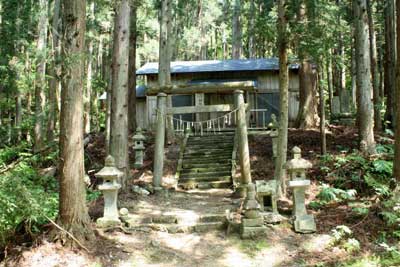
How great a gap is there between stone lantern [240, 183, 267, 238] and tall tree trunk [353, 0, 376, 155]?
5.21 meters

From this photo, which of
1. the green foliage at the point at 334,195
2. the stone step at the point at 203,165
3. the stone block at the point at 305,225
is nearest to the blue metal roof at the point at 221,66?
the stone step at the point at 203,165

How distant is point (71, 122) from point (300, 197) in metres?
4.32

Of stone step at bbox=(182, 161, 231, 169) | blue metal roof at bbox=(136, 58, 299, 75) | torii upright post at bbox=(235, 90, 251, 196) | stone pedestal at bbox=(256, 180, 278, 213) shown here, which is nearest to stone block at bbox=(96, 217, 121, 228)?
stone pedestal at bbox=(256, 180, 278, 213)

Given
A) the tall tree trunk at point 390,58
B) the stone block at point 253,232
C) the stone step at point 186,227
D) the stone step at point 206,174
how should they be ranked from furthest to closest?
1. the tall tree trunk at point 390,58
2. the stone step at point 206,174
3. the stone step at point 186,227
4. the stone block at point 253,232

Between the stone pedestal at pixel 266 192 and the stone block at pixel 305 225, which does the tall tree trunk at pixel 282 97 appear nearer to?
the stone pedestal at pixel 266 192

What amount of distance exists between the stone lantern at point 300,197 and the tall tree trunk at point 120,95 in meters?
4.31

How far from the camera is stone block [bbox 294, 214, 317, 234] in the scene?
7.09m

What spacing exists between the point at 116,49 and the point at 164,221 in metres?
4.54

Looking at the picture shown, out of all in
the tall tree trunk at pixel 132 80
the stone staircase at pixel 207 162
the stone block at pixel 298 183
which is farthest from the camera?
the tall tree trunk at pixel 132 80

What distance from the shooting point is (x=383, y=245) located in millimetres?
5941

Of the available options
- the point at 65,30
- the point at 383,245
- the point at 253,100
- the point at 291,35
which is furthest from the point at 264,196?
the point at 253,100

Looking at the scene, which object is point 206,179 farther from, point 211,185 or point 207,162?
point 207,162

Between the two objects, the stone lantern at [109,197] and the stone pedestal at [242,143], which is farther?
the stone pedestal at [242,143]

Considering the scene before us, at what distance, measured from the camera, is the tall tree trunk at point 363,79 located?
35.6 feet
